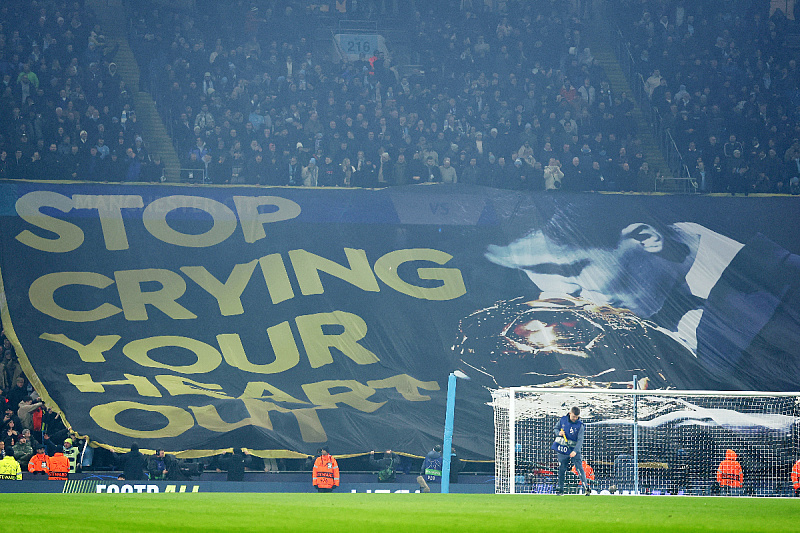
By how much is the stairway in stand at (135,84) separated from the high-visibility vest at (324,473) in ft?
26.1

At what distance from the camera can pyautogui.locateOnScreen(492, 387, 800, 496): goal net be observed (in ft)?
52.0

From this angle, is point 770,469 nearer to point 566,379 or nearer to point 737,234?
point 566,379

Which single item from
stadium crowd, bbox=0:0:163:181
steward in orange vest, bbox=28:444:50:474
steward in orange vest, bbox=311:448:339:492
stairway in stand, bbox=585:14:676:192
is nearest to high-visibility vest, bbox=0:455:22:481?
steward in orange vest, bbox=28:444:50:474

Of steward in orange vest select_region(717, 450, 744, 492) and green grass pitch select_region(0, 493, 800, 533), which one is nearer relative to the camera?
green grass pitch select_region(0, 493, 800, 533)

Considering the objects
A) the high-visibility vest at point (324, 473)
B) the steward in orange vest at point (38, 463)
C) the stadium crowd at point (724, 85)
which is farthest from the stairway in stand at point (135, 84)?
the stadium crowd at point (724, 85)

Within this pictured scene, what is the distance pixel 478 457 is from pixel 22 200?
1033cm

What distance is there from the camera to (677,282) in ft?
63.5

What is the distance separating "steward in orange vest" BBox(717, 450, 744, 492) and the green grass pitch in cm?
372

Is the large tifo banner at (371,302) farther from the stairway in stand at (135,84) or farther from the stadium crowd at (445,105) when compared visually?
the stairway in stand at (135,84)

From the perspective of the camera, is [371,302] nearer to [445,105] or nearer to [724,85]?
[445,105]

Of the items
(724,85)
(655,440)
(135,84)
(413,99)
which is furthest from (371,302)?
(724,85)

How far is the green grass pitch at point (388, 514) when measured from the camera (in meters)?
7.89

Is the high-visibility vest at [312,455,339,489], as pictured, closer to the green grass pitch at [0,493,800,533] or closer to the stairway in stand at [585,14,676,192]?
the green grass pitch at [0,493,800,533]

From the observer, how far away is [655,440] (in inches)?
660
